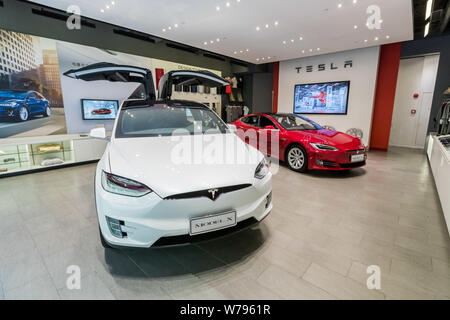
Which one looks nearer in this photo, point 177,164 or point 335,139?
Result: point 177,164

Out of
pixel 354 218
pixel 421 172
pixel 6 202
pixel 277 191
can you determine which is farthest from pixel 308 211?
pixel 6 202

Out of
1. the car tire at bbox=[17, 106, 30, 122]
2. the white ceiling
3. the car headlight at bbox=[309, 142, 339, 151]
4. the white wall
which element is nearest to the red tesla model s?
the car headlight at bbox=[309, 142, 339, 151]

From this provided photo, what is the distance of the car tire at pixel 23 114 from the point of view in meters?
4.21

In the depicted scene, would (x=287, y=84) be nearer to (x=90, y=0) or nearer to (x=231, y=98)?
(x=231, y=98)

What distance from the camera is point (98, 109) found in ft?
17.1

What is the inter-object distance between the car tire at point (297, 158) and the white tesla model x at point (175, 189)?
7.69ft

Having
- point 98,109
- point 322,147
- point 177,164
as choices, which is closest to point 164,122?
point 177,164

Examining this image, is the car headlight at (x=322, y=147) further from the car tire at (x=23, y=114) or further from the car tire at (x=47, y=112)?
the car tire at (x=23, y=114)

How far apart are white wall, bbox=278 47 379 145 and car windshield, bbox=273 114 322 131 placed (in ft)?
10.8

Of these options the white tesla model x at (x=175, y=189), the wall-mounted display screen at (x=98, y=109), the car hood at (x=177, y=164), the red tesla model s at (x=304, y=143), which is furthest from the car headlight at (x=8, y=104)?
the red tesla model s at (x=304, y=143)

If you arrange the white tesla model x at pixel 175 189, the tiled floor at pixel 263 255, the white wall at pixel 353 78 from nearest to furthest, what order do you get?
the white tesla model x at pixel 175 189 → the tiled floor at pixel 263 255 → the white wall at pixel 353 78

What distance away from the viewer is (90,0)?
3.79 metres

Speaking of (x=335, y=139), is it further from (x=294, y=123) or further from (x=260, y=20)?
(x=260, y=20)

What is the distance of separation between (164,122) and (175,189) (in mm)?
1126
